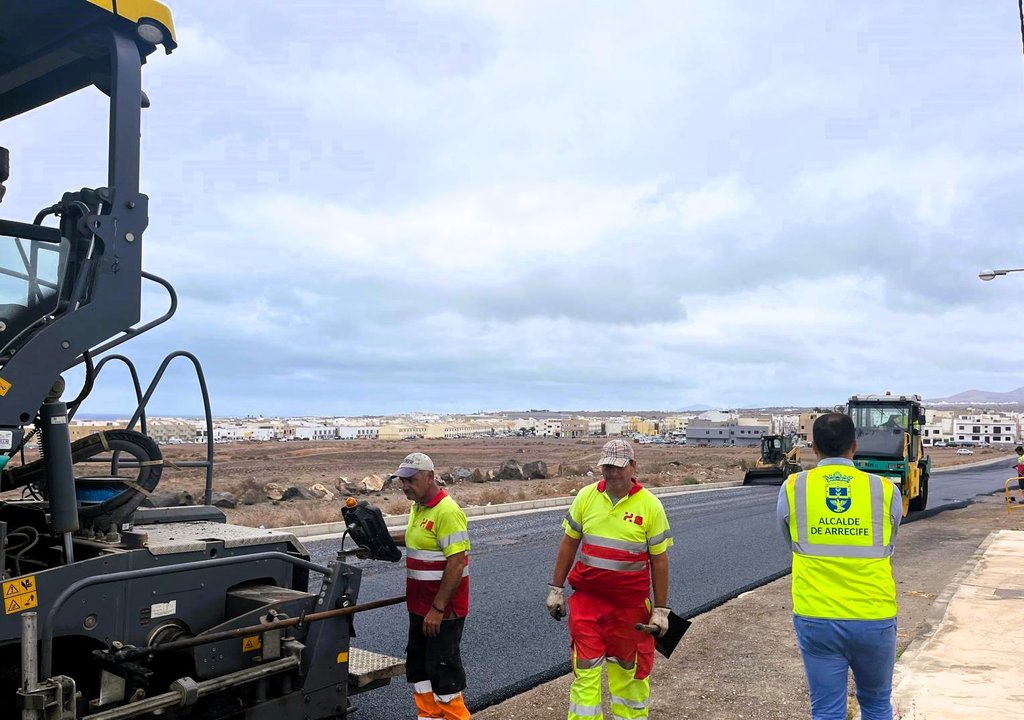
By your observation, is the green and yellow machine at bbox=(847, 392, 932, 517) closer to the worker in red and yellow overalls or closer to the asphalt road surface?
the asphalt road surface

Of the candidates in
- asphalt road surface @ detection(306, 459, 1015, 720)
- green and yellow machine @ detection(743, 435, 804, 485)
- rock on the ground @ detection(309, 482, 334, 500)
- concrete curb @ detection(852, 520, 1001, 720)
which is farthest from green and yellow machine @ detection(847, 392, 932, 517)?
rock on the ground @ detection(309, 482, 334, 500)

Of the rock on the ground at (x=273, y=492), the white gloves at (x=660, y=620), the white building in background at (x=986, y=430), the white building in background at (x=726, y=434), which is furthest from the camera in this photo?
the white building in background at (x=986, y=430)

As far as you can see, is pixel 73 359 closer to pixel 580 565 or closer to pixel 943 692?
pixel 580 565

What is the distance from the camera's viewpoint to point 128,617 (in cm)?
371

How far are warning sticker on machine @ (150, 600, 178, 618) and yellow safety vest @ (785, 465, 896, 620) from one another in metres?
3.03

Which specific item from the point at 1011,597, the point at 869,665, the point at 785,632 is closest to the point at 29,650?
the point at 869,665

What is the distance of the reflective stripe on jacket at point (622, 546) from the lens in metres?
4.48

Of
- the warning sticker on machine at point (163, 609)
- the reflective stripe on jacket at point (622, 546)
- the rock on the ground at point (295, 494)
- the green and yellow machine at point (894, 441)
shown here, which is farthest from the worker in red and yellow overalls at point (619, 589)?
the rock on the ground at point (295, 494)

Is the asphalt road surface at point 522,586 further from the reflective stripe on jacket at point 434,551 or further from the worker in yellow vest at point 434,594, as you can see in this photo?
the reflective stripe on jacket at point 434,551

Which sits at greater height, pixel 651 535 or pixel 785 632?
pixel 651 535

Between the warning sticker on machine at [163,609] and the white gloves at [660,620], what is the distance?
242 cm

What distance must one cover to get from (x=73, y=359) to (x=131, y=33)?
1518 mm

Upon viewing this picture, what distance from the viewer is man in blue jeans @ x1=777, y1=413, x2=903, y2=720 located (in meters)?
3.88

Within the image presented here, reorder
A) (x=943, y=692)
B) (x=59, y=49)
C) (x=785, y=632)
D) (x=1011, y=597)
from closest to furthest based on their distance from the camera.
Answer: (x=59, y=49)
(x=943, y=692)
(x=785, y=632)
(x=1011, y=597)
